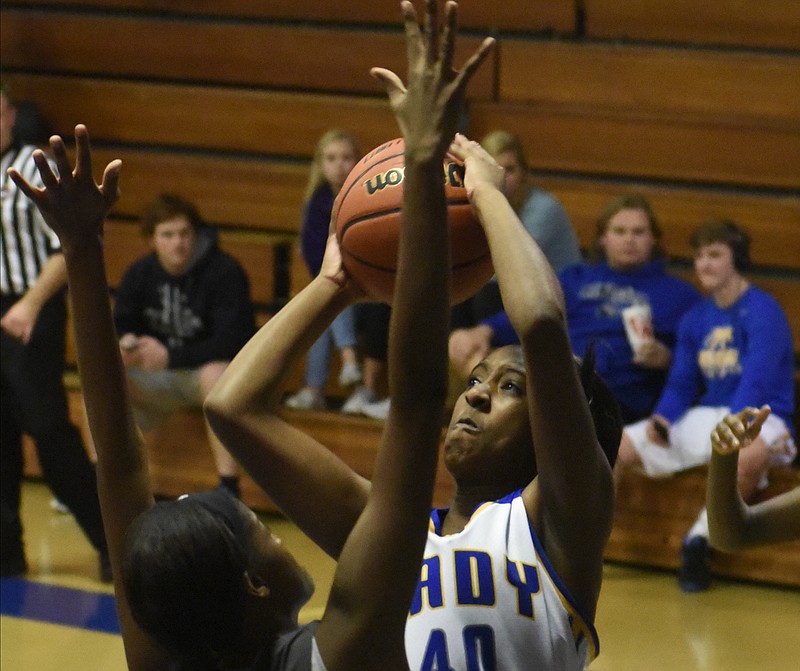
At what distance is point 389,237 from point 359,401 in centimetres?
359

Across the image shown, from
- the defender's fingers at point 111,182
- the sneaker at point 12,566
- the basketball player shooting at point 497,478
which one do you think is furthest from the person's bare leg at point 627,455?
the defender's fingers at point 111,182

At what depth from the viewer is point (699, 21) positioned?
578 cm

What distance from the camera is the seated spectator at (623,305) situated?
511 centimetres

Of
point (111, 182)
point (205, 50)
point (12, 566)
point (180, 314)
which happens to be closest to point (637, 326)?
point (180, 314)

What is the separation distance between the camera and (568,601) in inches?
72.2

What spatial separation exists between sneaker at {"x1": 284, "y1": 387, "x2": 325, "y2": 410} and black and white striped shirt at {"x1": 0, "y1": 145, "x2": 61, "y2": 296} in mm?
1277

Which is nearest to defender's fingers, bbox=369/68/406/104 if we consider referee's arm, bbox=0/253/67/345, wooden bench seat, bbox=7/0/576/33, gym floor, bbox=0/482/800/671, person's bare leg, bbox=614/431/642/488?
gym floor, bbox=0/482/800/671

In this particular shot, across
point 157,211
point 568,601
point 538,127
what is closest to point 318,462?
point 568,601

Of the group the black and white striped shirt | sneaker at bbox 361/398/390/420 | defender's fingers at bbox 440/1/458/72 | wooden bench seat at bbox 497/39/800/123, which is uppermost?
wooden bench seat at bbox 497/39/800/123

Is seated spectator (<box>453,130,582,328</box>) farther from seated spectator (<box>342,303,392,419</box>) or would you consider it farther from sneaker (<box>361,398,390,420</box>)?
sneaker (<box>361,398,390,420</box>)

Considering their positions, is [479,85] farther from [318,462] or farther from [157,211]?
[318,462]

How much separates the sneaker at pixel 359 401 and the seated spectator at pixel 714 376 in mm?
1186

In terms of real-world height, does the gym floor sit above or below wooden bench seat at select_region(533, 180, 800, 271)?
below

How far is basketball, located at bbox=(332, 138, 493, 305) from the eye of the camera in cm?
203
